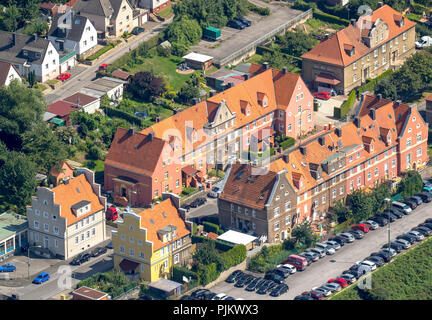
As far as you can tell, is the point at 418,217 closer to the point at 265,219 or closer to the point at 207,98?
the point at 265,219

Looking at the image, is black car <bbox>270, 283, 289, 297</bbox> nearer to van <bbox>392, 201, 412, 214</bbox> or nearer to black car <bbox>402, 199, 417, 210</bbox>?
van <bbox>392, 201, 412, 214</bbox>

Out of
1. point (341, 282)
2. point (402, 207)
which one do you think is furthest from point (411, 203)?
point (341, 282)

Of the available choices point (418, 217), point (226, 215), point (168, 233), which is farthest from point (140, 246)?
point (418, 217)

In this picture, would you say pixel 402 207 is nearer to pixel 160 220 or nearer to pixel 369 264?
pixel 369 264

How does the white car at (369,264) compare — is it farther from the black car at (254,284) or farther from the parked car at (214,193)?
the parked car at (214,193)

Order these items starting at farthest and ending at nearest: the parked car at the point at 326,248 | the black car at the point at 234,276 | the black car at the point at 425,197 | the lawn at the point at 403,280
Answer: the black car at the point at 425,197 → the parked car at the point at 326,248 → the black car at the point at 234,276 → the lawn at the point at 403,280

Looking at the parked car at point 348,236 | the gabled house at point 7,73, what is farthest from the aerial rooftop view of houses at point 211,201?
the parked car at point 348,236
